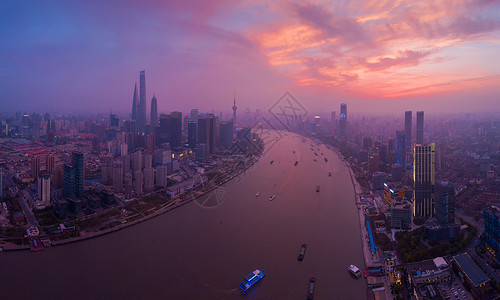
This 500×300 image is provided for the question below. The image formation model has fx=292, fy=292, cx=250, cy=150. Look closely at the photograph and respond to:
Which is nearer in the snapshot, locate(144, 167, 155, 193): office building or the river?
the river

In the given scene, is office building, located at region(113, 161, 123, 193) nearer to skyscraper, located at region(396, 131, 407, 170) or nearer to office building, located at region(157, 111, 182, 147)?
office building, located at region(157, 111, 182, 147)

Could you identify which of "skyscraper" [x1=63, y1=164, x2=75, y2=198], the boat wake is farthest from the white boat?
"skyscraper" [x1=63, y1=164, x2=75, y2=198]

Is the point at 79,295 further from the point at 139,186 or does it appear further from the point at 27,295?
the point at 139,186

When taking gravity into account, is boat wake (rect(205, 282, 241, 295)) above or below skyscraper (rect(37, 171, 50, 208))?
below

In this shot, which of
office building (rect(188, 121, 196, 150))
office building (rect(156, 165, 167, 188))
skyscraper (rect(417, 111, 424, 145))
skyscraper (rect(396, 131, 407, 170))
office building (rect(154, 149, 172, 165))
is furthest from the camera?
office building (rect(188, 121, 196, 150))

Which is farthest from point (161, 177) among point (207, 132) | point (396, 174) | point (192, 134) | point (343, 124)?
point (343, 124)
